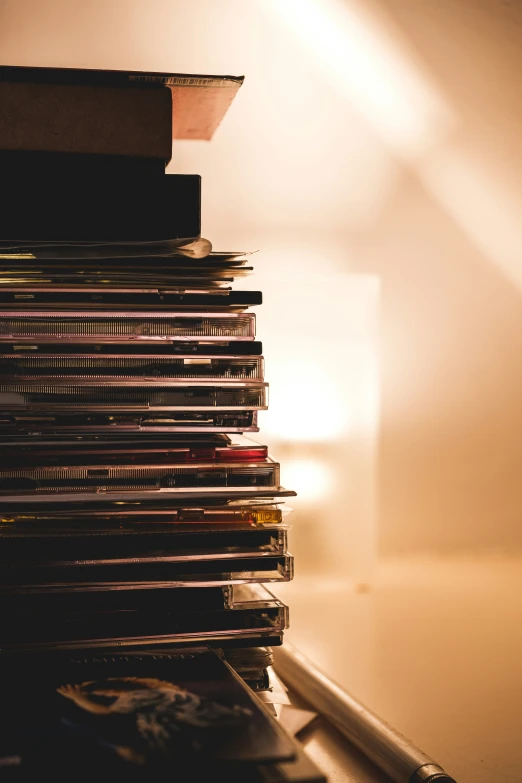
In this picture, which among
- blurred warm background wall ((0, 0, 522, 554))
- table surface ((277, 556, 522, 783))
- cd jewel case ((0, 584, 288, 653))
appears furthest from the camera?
blurred warm background wall ((0, 0, 522, 554))

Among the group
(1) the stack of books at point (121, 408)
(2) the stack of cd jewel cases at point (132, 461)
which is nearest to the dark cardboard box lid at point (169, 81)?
(1) the stack of books at point (121, 408)

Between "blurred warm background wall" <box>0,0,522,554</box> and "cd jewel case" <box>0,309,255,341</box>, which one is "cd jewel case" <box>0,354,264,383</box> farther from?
"blurred warm background wall" <box>0,0,522,554</box>

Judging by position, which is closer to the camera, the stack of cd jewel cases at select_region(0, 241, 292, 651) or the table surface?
the stack of cd jewel cases at select_region(0, 241, 292, 651)

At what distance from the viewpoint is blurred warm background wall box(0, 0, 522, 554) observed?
1.12m

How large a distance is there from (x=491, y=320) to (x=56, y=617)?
0.80m

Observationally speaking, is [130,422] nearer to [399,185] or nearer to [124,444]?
[124,444]

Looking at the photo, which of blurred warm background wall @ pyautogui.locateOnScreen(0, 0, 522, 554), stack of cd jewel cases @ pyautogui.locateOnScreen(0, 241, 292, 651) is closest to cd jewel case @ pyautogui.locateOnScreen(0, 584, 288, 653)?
stack of cd jewel cases @ pyautogui.locateOnScreen(0, 241, 292, 651)

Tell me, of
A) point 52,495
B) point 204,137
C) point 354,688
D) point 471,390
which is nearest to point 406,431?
point 471,390

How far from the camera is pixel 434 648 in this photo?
1.07 meters

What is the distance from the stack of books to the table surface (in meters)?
0.21

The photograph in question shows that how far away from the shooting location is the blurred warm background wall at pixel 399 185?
112 cm

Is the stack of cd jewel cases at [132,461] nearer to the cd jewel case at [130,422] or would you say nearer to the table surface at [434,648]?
the cd jewel case at [130,422]

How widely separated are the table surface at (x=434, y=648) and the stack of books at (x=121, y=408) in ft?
0.70

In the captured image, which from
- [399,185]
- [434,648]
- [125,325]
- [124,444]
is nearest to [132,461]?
[124,444]
